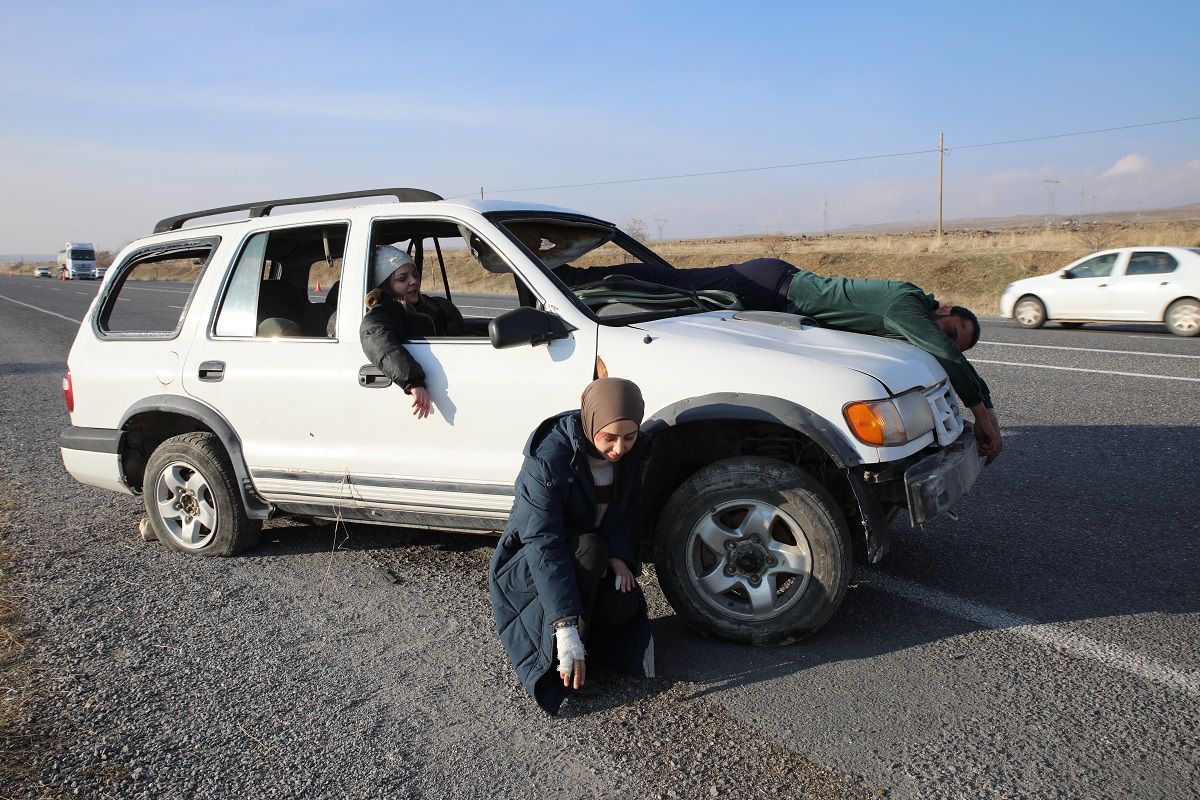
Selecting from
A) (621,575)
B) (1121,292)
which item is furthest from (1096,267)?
(621,575)

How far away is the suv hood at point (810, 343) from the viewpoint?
3734mm

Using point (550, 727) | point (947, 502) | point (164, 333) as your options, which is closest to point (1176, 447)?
point (947, 502)

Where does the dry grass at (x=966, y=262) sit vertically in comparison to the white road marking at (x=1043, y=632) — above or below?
above

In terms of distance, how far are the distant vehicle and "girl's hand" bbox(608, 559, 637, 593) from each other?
64485 millimetres

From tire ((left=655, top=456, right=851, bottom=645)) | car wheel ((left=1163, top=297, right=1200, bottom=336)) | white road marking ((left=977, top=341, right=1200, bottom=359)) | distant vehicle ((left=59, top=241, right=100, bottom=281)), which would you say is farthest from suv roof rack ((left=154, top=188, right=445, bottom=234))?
distant vehicle ((left=59, top=241, right=100, bottom=281))

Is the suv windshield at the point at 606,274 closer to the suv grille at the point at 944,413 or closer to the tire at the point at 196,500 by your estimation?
the suv grille at the point at 944,413

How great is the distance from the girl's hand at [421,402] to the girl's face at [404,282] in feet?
2.12

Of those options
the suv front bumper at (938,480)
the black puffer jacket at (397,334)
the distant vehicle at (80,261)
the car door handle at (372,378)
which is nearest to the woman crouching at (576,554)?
the black puffer jacket at (397,334)

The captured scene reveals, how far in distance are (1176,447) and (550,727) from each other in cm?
572

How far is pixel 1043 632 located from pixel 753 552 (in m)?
1.27

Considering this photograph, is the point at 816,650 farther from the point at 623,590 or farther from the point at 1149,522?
the point at 1149,522

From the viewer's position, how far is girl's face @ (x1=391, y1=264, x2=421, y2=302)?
457 centimetres

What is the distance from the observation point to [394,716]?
10.6ft

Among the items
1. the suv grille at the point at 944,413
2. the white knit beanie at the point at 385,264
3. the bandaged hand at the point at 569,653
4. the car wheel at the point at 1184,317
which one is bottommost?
the bandaged hand at the point at 569,653
